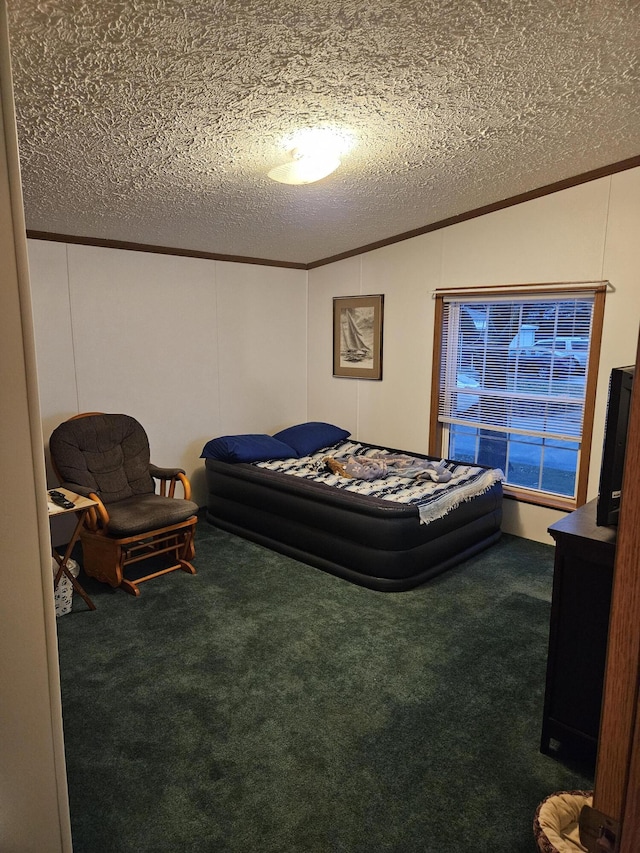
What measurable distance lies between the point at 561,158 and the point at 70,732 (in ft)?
12.9

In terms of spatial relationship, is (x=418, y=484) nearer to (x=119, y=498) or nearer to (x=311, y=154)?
(x=119, y=498)

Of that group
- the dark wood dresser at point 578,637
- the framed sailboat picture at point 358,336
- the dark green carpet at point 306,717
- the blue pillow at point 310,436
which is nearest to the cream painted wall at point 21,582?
the dark green carpet at point 306,717

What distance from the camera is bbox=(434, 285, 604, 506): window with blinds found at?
156 inches

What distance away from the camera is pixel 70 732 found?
2.21m

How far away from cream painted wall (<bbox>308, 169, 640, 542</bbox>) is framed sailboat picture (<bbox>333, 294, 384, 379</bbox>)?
0.08 m

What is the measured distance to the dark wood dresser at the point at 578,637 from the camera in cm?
192

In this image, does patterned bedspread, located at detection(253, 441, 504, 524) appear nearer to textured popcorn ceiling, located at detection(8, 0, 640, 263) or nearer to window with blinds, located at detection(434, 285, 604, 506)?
window with blinds, located at detection(434, 285, 604, 506)

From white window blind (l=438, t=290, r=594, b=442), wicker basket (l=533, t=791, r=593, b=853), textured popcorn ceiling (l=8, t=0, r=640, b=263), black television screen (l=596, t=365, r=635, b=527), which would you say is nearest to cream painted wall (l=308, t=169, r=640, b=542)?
white window blind (l=438, t=290, r=594, b=442)

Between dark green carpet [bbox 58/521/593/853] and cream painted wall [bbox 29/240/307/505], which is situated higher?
cream painted wall [bbox 29/240/307/505]

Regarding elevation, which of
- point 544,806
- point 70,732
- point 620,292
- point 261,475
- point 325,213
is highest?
point 325,213

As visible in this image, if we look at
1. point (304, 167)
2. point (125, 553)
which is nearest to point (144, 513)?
point (125, 553)

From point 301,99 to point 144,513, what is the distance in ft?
8.28

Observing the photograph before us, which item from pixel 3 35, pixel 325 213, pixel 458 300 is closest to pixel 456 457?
pixel 458 300

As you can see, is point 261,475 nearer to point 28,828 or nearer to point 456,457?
point 456,457
